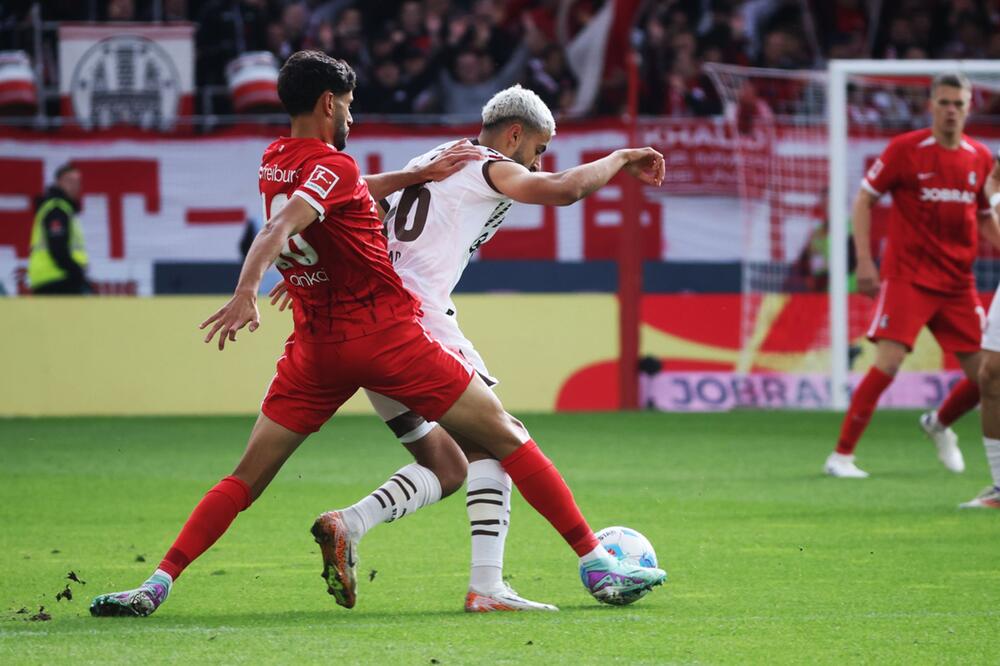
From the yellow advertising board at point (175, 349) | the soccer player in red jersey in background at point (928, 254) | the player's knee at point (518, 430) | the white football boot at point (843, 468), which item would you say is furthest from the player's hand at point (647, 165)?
the yellow advertising board at point (175, 349)

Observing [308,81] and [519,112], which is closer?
[308,81]

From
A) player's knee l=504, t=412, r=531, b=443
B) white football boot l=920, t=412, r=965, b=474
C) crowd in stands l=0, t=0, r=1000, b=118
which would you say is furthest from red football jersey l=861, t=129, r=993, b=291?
crowd in stands l=0, t=0, r=1000, b=118

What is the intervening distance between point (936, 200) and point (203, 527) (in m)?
5.99

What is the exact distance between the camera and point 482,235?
614 cm

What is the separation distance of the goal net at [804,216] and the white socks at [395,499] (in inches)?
384

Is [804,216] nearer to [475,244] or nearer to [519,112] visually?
[475,244]

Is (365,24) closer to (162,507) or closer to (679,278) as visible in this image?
(679,278)

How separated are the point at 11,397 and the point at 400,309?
33.4 ft

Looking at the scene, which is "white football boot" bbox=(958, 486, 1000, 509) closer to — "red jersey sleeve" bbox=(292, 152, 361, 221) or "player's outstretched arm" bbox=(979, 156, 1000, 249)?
"player's outstretched arm" bbox=(979, 156, 1000, 249)

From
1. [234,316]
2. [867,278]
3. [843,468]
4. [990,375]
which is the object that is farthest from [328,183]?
[843,468]

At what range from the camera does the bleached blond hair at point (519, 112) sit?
5910 millimetres

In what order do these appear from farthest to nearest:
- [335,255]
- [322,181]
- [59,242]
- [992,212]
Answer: [59,242], [992,212], [335,255], [322,181]

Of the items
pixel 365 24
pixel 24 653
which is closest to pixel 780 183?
pixel 365 24

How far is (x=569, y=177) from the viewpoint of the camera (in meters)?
5.54
